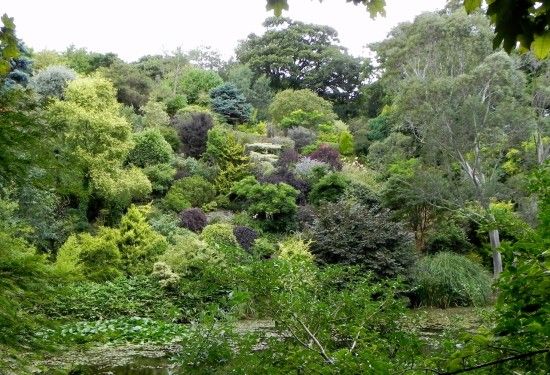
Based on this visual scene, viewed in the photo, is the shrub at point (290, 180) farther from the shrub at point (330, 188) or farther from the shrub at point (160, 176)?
the shrub at point (160, 176)

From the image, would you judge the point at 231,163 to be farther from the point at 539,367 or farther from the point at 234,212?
the point at 539,367

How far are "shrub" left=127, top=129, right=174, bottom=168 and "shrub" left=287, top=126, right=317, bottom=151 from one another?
6.99m

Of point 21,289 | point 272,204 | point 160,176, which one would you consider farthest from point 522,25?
point 160,176

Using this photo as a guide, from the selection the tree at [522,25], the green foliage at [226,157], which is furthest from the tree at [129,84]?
the tree at [522,25]

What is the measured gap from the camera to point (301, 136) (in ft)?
75.5

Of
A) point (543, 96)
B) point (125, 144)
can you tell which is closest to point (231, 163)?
point (125, 144)

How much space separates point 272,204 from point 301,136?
8.42 m

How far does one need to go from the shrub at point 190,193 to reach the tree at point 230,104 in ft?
28.8

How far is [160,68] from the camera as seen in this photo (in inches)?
1215

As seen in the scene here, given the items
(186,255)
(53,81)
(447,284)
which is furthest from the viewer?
(53,81)

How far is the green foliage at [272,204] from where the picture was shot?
49.5ft

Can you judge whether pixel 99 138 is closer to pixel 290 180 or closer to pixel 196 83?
pixel 290 180

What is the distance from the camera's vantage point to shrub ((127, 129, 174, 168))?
17141 millimetres

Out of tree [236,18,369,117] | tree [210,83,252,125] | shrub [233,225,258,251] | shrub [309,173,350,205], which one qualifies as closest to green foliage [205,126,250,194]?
shrub [309,173,350,205]
